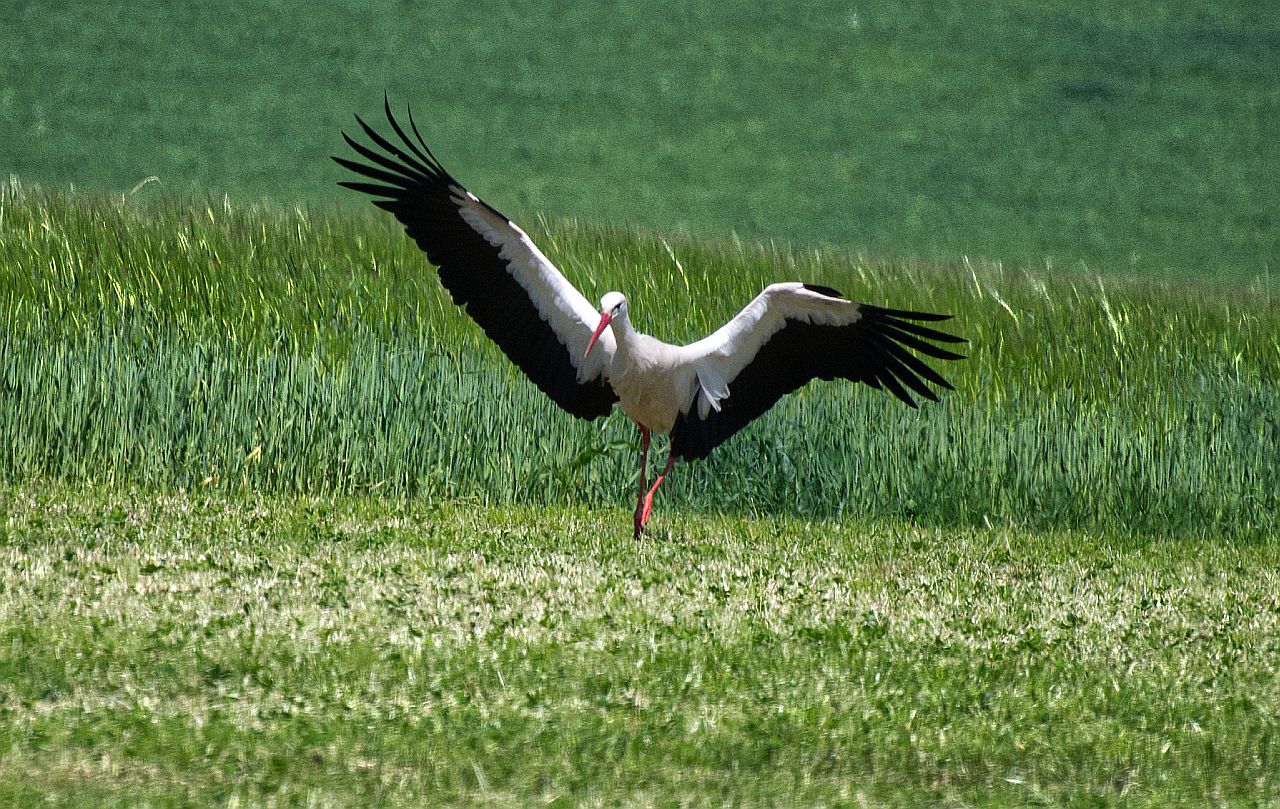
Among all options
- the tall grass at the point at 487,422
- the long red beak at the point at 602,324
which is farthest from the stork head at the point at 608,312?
the tall grass at the point at 487,422

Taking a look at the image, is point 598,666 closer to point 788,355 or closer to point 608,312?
point 608,312

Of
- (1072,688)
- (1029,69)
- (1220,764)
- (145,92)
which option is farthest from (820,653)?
(1029,69)

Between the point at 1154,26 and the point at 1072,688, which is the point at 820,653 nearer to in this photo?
the point at 1072,688

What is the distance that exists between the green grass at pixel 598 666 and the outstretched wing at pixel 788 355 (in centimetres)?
66

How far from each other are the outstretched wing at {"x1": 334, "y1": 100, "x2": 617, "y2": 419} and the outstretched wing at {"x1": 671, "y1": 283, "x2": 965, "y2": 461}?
510 mm

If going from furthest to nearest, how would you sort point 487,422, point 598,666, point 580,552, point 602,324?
point 487,422
point 580,552
point 602,324
point 598,666

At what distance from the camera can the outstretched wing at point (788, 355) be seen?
7.93m

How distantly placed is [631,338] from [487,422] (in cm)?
186

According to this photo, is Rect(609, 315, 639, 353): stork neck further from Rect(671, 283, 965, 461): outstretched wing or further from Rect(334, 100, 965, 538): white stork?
Rect(671, 283, 965, 461): outstretched wing

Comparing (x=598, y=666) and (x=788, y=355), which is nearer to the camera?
(x=598, y=666)

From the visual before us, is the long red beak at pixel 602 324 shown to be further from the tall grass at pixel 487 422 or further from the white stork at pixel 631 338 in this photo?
the tall grass at pixel 487 422

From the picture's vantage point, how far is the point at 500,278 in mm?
8289

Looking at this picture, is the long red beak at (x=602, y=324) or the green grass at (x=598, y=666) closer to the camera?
the green grass at (x=598, y=666)

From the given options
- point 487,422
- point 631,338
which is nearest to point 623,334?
point 631,338
